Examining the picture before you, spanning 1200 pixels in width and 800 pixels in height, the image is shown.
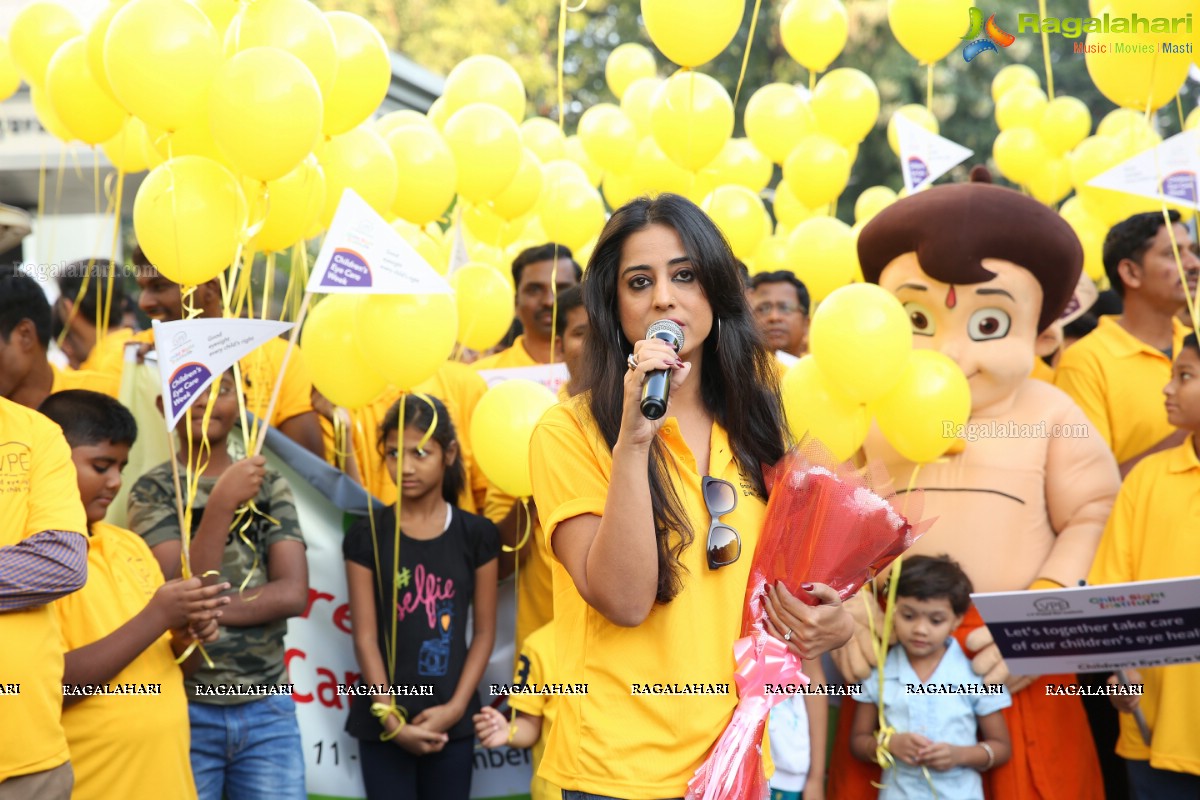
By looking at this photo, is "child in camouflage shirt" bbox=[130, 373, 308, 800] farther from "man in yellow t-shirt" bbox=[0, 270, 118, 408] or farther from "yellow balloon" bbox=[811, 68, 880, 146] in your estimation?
"yellow balloon" bbox=[811, 68, 880, 146]

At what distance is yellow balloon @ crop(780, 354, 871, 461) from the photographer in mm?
3799

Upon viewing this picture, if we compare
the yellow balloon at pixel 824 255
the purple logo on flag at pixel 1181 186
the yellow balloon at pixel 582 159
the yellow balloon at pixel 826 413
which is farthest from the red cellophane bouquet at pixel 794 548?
the yellow balloon at pixel 582 159

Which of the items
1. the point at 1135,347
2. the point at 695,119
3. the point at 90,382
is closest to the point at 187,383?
the point at 90,382

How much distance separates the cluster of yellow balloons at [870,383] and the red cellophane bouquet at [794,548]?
1.31 meters

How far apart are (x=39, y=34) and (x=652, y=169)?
2.83 m

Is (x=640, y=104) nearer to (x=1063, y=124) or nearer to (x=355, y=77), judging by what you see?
(x=1063, y=124)

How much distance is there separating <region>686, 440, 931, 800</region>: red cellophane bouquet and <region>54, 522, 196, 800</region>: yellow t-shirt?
1.72 m

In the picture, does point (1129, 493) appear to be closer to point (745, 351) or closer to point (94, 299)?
point (745, 351)

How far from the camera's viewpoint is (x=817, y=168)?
5547mm

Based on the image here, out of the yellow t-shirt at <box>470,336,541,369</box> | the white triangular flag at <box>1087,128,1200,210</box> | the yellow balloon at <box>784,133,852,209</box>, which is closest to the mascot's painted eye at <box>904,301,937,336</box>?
the white triangular flag at <box>1087,128,1200,210</box>

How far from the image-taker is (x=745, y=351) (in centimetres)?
247

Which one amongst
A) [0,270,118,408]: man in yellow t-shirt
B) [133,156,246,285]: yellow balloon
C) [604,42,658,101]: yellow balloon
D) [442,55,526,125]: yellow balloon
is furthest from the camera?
[604,42,658,101]: yellow balloon

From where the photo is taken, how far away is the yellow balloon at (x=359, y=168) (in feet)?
12.4

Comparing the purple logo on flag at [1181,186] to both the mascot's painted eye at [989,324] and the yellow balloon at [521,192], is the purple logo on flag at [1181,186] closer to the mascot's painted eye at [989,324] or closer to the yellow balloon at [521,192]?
the mascot's painted eye at [989,324]
